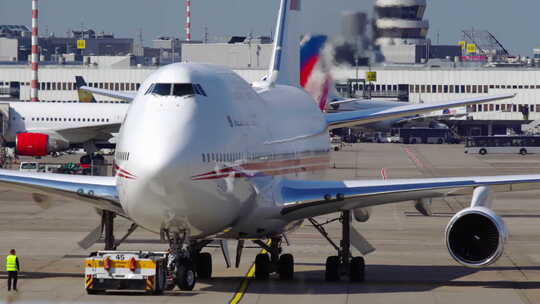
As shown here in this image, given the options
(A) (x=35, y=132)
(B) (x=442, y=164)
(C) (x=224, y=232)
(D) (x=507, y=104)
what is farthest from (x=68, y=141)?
(D) (x=507, y=104)

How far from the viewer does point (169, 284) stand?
2820 cm

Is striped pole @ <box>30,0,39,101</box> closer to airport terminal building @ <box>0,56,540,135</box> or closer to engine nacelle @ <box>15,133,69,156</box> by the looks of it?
engine nacelle @ <box>15,133,69,156</box>

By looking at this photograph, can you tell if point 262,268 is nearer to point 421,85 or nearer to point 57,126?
point 57,126

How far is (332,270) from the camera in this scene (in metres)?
32.4

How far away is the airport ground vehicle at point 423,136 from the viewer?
491 feet

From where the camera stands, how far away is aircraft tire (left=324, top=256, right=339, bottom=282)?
1271 inches

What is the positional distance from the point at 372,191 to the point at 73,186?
802 centimetres

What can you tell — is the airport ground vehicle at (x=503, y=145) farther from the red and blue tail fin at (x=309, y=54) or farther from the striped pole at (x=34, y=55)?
the red and blue tail fin at (x=309, y=54)

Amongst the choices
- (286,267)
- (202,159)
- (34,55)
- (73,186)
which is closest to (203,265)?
(286,267)

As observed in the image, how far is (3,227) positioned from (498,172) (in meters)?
50.3

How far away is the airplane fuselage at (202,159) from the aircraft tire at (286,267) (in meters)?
1.47

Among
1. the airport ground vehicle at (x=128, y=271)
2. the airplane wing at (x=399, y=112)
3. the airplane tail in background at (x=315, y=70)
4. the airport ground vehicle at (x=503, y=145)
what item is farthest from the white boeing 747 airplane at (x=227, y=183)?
the airport ground vehicle at (x=503, y=145)

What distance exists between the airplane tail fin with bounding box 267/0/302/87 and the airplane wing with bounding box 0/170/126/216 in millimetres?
11098

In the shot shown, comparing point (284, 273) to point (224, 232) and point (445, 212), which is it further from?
point (445, 212)
